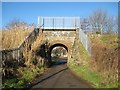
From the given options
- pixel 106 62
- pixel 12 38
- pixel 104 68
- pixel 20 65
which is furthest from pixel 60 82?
pixel 12 38

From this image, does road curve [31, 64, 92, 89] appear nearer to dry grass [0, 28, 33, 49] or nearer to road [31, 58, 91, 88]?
road [31, 58, 91, 88]

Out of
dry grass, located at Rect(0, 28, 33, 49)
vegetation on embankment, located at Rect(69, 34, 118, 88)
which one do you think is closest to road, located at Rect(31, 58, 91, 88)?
vegetation on embankment, located at Rect(69, 34, 118, 88)

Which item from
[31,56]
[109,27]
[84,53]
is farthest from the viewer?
[109,27]

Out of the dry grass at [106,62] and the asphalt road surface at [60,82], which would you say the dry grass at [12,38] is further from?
the dry grass at [106,62]

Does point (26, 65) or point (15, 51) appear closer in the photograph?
point (15, 51)

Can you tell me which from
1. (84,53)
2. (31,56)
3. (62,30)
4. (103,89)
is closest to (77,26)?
(62,30)

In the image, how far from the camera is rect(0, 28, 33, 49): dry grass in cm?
2173

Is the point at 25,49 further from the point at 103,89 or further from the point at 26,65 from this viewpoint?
the point at 103,89

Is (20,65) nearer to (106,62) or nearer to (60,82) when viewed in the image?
(60,82)

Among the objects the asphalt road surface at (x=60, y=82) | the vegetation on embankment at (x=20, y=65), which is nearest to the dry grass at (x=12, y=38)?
the vegetation on embankment at (x=20, y=65)

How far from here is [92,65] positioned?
18750 millimetres

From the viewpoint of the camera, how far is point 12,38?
23.0 m

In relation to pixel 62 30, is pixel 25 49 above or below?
below

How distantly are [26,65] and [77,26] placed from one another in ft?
51.3
